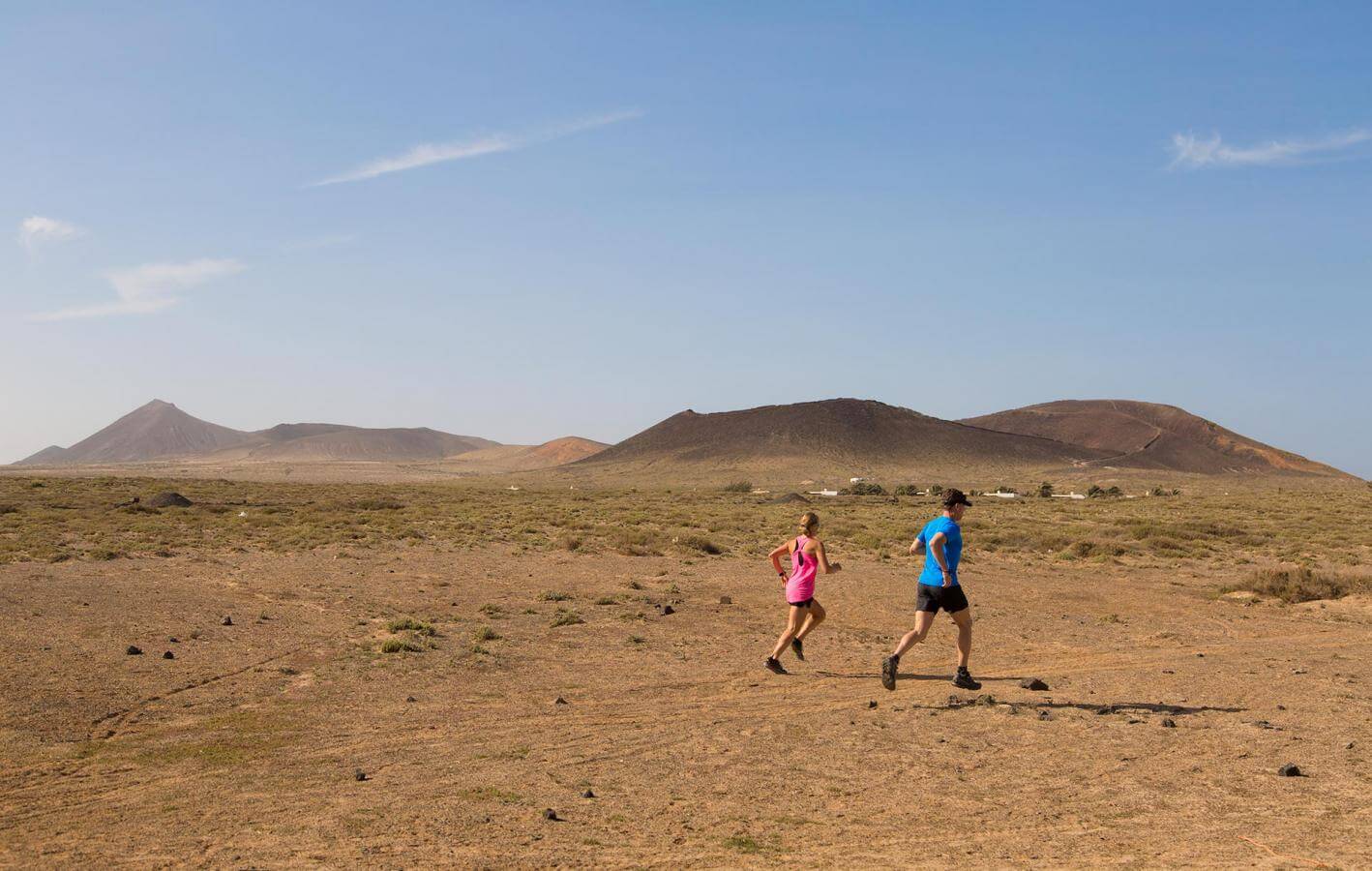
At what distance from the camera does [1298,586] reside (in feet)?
60.4

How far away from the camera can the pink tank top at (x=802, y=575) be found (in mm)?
11422

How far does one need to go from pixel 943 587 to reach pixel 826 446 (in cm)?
10221

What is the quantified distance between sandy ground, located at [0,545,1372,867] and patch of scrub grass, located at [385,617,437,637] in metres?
0.23

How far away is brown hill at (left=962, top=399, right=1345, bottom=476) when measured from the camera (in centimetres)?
13262

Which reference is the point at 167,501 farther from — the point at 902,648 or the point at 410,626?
the point at 902,648

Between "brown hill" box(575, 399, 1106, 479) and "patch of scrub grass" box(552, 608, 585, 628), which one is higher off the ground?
"brown hill" box(575, 399, 1106, 479)

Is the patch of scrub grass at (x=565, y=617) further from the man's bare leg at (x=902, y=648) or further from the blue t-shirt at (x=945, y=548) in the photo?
the blue t-shirt at (x=945, y=548)

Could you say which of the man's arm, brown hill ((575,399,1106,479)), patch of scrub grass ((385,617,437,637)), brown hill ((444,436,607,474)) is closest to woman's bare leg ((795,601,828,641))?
the man's arm

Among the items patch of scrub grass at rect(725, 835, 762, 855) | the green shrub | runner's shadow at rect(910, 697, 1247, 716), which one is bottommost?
patch of scrub grass at rect(725, 835, 762, 855)

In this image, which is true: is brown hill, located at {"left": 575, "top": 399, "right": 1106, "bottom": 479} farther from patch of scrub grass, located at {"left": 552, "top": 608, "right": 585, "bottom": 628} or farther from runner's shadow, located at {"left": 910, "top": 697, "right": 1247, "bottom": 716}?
runner's shadow, located at {"left": 910, "top": 697, "right": 1247, "bottom": 716}

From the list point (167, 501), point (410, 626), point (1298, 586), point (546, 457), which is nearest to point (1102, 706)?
point (410, 626)

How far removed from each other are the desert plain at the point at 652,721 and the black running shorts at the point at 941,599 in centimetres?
88

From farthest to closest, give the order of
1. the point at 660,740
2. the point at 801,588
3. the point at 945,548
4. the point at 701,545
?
the point at 701,545 < the point at 801,588 < the point at 945,548 < the point at 660,740

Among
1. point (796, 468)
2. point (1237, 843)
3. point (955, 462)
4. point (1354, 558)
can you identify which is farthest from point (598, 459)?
point (1237, 843)
